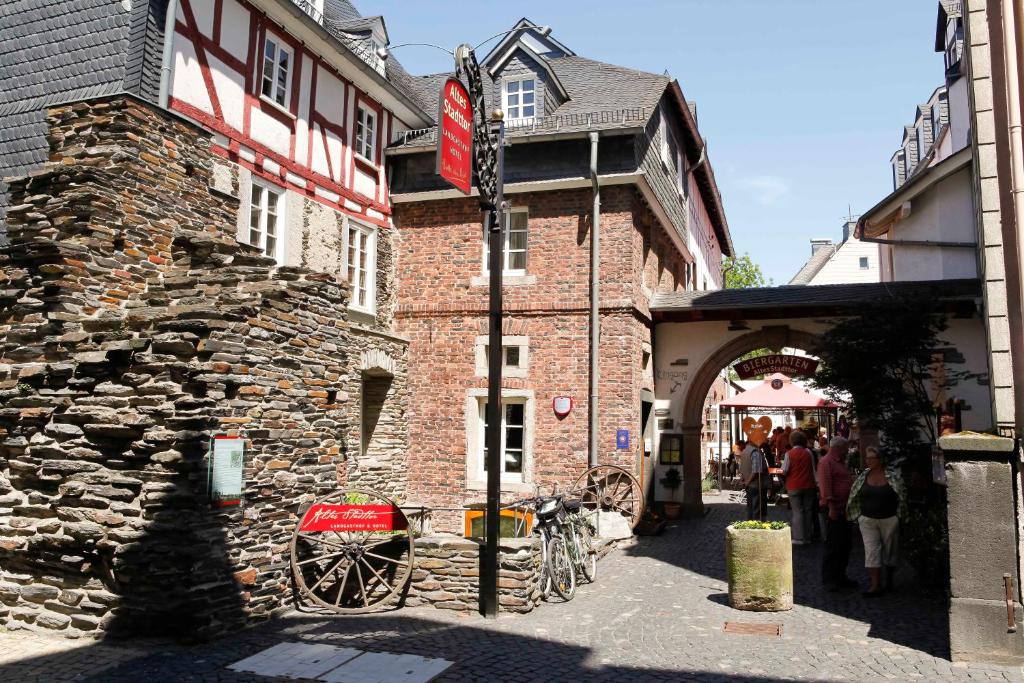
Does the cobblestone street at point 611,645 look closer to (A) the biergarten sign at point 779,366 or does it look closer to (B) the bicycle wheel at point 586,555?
(B) the bicycle wheel at point 586,555

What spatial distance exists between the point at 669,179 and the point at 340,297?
10.7m

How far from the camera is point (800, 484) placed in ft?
40.7

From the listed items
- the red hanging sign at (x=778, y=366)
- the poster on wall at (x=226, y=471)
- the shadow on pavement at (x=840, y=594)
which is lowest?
the shadow on pavement at (x=840, y=594)

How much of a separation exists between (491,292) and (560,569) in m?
3.20

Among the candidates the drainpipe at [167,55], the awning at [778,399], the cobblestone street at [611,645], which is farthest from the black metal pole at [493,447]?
the awning at [778,399]

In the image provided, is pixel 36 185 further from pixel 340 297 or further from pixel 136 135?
pixel 340 297

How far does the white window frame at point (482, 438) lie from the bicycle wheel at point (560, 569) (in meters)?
5.54

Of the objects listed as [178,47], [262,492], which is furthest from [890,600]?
[178,47]

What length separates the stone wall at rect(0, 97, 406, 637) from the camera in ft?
24.3

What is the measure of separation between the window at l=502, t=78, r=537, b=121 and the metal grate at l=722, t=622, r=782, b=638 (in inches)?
447

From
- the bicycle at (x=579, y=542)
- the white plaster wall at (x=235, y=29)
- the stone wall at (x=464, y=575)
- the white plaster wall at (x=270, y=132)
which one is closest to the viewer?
the stone wall at (x=464, y=575)

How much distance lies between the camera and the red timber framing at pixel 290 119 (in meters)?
11.3

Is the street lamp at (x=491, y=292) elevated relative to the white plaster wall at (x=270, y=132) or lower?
lower

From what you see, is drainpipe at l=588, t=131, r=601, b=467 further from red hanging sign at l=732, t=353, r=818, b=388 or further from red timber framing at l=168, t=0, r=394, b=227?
red timber framing at l=168, t=0, r=394, b=227
